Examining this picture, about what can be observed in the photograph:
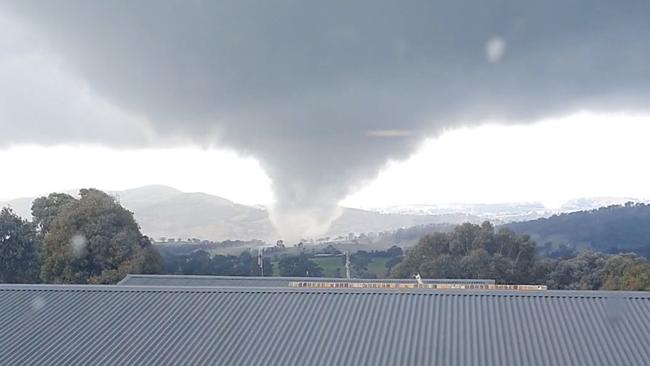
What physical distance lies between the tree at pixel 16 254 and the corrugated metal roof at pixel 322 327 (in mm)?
22424

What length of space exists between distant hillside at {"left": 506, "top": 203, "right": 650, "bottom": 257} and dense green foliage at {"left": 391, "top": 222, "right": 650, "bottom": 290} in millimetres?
34545

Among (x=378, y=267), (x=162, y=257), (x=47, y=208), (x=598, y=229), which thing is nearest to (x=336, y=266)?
(x=378, y=267)

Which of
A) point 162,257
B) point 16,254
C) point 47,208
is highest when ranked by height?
point 47,208

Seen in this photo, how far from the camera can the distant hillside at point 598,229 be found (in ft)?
251

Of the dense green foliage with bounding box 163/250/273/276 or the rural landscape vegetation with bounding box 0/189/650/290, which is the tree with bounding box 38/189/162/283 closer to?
the rural landscape vegetation with bounding box 0/189/650/290

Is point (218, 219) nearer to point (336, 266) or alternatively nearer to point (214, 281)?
point (336, 266)

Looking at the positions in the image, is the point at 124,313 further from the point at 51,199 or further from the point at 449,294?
the point at 51,199

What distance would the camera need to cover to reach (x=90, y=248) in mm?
33000

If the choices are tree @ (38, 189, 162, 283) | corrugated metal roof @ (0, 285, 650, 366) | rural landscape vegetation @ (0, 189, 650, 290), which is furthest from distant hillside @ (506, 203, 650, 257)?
corrugated metal roof @ (0, 285, 650, 366)

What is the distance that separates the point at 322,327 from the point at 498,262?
83.2ft

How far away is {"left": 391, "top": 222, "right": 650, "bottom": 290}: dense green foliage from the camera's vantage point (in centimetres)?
3706

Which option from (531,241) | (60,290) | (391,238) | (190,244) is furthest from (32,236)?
(391,238)

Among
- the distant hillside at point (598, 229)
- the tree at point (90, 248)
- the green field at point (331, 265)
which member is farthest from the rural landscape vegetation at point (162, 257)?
the distant hillside at point (598, 229)

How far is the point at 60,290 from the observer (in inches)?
658
